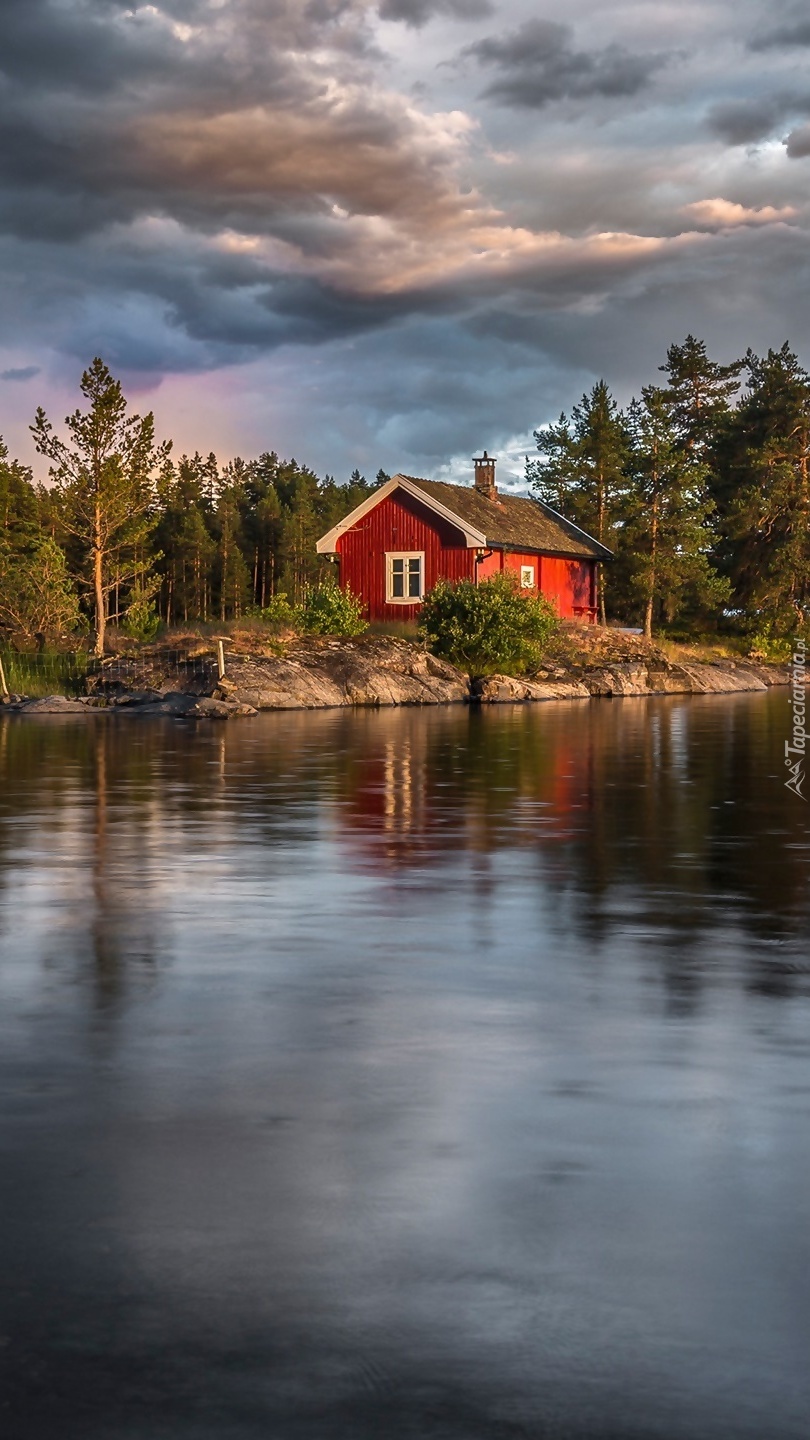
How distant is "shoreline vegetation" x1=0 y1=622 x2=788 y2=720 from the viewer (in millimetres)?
37500

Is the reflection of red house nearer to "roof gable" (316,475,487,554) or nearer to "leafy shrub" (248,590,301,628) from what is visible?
"roof gable" (316,475,487,554)

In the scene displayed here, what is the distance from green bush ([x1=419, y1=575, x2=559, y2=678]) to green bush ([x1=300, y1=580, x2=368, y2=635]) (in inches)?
85.6

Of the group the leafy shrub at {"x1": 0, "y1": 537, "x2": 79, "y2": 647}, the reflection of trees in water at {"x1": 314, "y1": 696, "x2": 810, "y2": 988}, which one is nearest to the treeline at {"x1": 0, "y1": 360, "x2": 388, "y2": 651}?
the leafy shrub at {"x1": 0, "y1": 537, "x2": 79, "y2": 647}

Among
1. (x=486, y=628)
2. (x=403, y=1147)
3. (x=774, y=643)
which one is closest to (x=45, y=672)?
(x=486, y=628)

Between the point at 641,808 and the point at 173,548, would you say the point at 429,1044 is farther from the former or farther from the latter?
the point at 173,548

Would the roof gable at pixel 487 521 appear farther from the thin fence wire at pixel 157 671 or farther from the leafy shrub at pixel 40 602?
the thin fence wire at pixel 157 671

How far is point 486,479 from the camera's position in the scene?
63562 millimetres

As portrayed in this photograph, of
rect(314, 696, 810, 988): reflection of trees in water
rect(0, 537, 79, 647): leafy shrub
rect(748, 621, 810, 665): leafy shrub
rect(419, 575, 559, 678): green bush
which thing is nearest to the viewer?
rect(314, 696, 810, 988): reflection of trees in water

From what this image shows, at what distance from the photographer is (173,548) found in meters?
115

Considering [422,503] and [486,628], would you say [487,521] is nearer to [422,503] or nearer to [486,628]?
[422,503]

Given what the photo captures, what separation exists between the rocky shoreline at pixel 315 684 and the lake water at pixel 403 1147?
993 inches

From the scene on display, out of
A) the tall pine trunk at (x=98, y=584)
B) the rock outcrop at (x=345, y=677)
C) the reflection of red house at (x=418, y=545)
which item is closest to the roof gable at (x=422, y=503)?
the reflection of red house at (x=418, y=545)

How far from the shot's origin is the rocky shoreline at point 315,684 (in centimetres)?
3725

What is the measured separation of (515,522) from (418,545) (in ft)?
22.5
